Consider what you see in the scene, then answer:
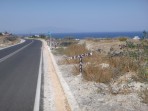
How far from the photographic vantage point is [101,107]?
934 cm

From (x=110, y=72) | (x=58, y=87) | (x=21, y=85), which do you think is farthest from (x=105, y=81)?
(x=21, y=85)

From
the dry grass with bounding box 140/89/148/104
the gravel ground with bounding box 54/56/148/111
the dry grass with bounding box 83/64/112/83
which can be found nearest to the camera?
the gravel ground with bounding box 54/56/148/111

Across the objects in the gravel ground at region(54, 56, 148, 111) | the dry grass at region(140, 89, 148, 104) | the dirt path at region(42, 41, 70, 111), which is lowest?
the dirt path at region(42, 41, 70, 111)

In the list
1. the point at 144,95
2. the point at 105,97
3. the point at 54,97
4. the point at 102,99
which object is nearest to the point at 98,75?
the point at 54,97

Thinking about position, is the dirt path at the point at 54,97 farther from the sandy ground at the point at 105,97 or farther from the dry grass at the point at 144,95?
the dry grass at the point at 144,95

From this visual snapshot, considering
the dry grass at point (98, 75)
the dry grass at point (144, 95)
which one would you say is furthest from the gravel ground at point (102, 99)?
the dry grass at point (98, 75)

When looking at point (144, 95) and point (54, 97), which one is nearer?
point (144, 95)

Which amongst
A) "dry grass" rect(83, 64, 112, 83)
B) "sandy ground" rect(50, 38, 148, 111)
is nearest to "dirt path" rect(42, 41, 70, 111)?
"sandy ground" rect(50, 38, 148, 111)

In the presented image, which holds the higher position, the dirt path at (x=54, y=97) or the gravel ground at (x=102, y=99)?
the gravel ground at (x=102, y=99)

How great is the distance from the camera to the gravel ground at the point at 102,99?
30.1ft

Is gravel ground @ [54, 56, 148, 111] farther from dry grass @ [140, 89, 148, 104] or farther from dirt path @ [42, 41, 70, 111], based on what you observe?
dirt path @ [42, 41, 70, 111]

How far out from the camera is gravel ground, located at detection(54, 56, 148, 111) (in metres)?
9.16

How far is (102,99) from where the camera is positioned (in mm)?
10336

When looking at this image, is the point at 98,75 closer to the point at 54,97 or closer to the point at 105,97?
the point at 54,97
